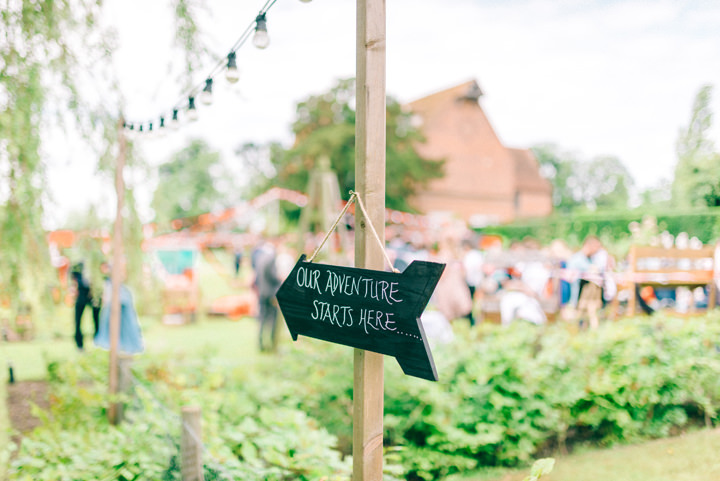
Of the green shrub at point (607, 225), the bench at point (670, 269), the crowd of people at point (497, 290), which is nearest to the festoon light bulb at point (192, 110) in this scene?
the crowd of people at point (497, 290)

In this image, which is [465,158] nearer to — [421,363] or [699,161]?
[699,161]

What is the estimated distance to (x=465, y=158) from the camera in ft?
119

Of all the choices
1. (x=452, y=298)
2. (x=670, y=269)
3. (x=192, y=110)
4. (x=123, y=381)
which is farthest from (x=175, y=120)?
(x=670, y=269)

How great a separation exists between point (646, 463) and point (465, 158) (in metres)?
34.3

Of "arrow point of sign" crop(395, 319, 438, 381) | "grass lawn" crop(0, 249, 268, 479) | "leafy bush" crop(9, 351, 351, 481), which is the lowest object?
"grass lawn" crop(0, 249, 268, 479)

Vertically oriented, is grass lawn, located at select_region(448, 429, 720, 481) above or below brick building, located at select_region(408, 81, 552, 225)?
below

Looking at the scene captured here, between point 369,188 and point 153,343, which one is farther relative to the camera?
point 153,343

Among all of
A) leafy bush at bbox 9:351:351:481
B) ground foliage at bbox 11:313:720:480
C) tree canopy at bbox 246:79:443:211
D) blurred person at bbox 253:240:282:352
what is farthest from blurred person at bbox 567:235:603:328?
tree canopy at bbox 246:79:443:211

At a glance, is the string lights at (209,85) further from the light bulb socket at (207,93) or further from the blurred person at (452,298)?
the blurred person at (452,298)

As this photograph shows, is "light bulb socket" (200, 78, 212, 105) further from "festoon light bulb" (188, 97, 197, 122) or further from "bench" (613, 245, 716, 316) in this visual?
"bench" (613, 245, 716, 316)

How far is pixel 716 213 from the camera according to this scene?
4.45 meters

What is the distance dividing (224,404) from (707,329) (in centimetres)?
373

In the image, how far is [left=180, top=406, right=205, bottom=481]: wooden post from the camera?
2.53m

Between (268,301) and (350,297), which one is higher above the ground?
(350,297)
